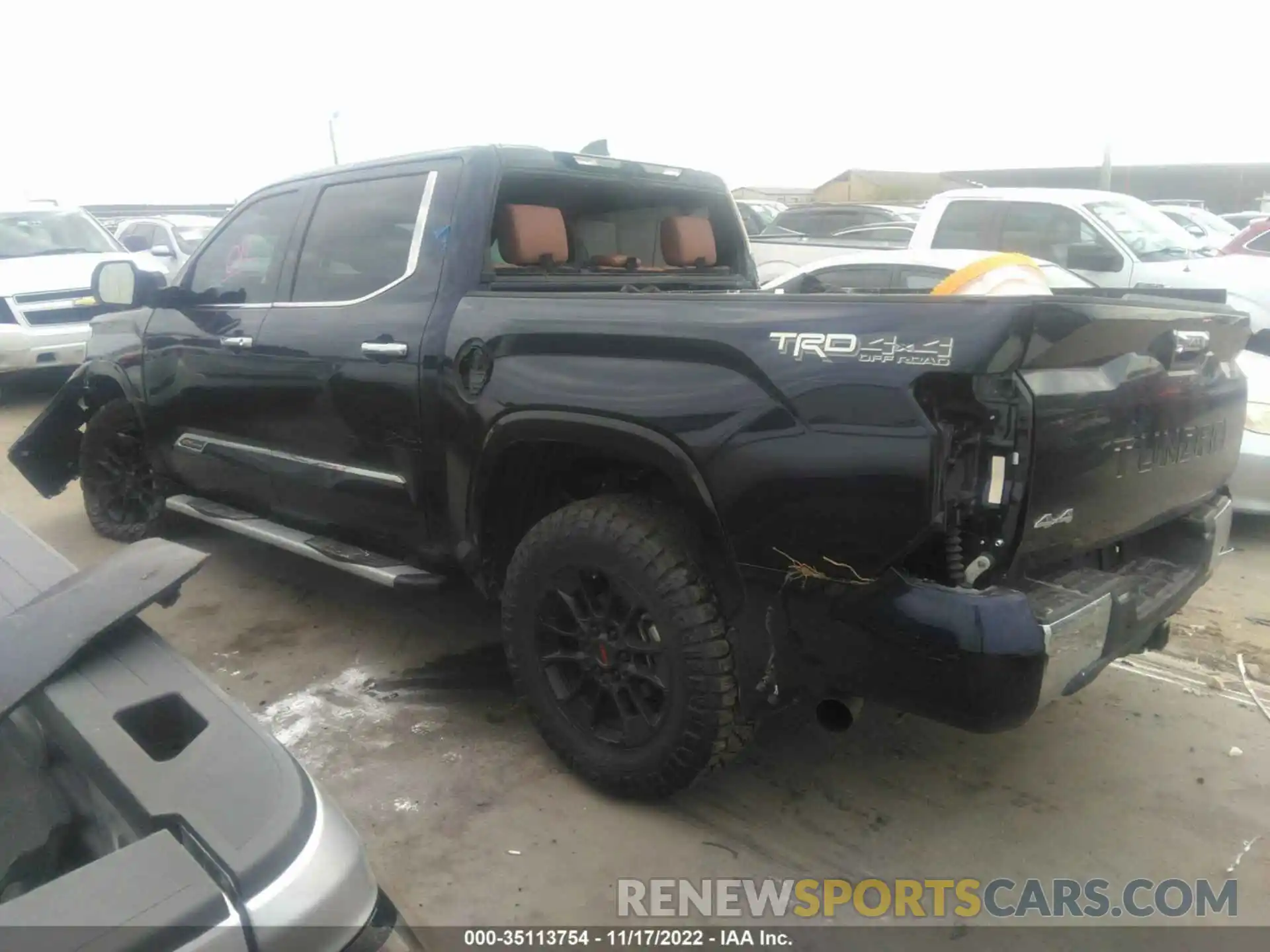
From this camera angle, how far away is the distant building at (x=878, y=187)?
24.5 meters

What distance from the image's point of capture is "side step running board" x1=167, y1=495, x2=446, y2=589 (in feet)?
11.2

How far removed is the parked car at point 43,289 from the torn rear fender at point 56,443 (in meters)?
3.09

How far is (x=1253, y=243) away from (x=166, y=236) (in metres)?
13.0

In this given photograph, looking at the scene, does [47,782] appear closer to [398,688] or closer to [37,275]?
[398,688]

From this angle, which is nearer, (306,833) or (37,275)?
(306,833)

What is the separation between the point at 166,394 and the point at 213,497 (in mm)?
532

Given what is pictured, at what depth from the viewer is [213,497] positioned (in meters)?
4.52

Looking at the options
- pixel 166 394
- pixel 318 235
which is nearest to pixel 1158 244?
pixel 318 235

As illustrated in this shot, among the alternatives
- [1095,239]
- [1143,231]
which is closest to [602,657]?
[1095,239]

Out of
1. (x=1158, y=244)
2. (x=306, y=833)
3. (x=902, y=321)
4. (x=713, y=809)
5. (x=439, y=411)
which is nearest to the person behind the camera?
(x=306, y=833)

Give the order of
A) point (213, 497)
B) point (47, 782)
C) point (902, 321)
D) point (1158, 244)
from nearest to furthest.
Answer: point (47, 782), point (902, 321), point (213, 497), point (1158, 244)

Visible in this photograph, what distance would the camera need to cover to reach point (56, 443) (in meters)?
5.33

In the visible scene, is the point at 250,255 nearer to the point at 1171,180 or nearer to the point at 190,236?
the point at 190,236

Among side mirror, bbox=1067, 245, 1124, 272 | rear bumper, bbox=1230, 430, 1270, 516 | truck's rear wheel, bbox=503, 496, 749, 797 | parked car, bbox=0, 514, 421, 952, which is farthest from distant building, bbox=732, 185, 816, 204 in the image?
parked car, bbox=0, 514, 421, 952
